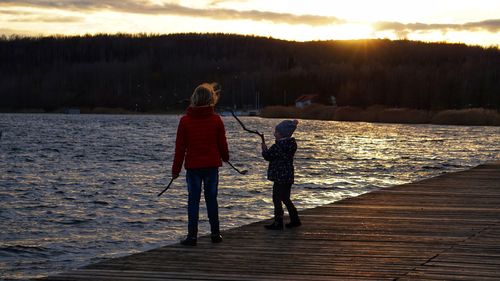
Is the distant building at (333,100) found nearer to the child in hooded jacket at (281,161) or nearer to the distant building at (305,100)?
the distant building at (305,100)

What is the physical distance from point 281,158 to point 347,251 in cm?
168

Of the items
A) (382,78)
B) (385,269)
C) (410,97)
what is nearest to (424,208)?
(385,269)

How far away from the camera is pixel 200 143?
368 inches

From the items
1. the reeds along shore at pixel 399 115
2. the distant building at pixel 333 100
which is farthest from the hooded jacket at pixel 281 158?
the distant building at pixel 333 100

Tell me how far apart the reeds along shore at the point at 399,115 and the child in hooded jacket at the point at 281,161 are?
82.1 metres

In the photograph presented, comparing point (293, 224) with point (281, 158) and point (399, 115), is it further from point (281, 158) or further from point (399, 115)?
point (399, 115)

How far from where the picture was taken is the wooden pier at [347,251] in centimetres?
787

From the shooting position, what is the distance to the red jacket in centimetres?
928

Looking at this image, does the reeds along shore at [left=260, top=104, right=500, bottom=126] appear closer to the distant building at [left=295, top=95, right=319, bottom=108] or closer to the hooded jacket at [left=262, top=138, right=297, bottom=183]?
the distant building at [left=295, top=95, right=319, bottom=108]

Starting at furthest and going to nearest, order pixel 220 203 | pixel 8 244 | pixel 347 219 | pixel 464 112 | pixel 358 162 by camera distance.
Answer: pixel 464 112 → pixel 358 162 → pixel 220 203 → pixel 8 244 → pixel 347 219

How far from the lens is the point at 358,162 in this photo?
125 ft

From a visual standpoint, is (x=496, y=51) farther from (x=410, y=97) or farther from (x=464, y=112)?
(x=464, y=112)

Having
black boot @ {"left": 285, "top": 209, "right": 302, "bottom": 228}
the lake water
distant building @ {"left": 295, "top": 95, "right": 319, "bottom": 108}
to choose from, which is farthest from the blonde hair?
distant building @ {"left": 295, "top": 95, "right": 319, "bottom": 108}

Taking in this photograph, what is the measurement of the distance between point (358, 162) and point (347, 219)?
26738mm
